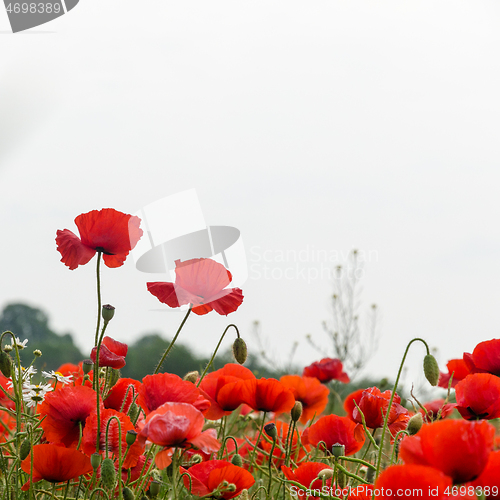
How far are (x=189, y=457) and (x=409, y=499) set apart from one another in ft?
2.50

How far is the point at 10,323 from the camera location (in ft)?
97.6

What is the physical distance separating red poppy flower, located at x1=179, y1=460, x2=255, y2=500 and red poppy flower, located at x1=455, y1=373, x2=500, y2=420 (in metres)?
0.44

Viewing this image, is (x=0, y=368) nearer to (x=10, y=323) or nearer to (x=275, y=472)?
(x=275, y=472)

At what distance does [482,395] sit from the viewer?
1.01 m

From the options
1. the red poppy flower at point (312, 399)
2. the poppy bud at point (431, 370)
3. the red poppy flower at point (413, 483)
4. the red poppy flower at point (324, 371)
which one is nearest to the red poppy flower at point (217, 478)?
the poppy bud at point (431, 370)

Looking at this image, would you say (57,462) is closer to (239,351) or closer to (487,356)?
(239,351)

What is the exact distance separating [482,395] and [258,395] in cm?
49

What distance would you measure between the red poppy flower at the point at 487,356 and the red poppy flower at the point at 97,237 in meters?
0.84

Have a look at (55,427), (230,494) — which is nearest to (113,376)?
(55,427)

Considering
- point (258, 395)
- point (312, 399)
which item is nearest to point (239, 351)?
point (258, 395)

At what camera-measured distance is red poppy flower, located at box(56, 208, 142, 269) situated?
119 cm

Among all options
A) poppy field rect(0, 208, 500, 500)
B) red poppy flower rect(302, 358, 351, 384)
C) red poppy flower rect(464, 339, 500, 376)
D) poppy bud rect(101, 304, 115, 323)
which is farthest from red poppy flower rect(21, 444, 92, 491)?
red poppy flower rect(302, 358, 351, 384)

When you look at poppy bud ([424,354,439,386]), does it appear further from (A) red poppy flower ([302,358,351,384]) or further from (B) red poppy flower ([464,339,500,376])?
(A) red poppy flower ([302,358,351,384])

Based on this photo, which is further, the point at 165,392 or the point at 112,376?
the point at 112,376
